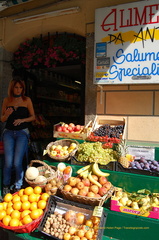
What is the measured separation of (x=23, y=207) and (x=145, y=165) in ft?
5.66

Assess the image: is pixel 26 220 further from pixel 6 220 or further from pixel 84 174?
pixel 84 174

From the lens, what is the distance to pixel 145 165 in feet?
9.87

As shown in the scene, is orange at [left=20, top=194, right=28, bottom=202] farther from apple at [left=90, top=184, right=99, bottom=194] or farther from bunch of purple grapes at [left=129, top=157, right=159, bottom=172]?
bunch of purple grapes at [left=129, top=157, right=159, bottom=172]

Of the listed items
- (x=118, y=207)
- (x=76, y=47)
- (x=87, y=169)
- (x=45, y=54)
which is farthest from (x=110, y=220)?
(x=45, y=54)

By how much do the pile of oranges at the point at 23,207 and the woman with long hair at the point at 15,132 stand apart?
3.33 ft

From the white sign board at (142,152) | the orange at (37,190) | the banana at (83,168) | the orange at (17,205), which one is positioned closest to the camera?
the orange at (17,205)

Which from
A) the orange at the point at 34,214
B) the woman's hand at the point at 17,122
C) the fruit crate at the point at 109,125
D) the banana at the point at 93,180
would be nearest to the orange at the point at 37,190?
the orange at the point at 34,214

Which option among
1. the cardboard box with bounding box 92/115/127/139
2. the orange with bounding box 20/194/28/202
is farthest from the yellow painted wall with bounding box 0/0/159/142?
the orange with bounding box 20/194/28/202

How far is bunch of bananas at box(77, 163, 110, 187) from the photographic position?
288 cm

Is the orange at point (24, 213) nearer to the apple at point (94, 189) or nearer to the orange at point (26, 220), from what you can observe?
the orange at point (26, 220)

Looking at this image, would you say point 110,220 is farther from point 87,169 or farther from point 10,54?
point 10,54

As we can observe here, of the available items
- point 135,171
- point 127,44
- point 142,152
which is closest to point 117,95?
point 127,44

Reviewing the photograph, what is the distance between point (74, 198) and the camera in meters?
2.62

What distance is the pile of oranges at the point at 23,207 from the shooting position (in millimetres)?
2516
